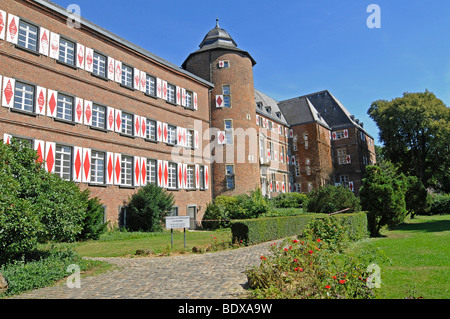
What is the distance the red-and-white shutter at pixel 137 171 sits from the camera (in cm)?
2084

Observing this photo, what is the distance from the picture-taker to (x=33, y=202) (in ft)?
26.5

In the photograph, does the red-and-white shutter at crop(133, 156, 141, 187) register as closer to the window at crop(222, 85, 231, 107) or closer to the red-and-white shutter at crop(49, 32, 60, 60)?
the red-and-white shutter at crop(49, 32, 60, 60)

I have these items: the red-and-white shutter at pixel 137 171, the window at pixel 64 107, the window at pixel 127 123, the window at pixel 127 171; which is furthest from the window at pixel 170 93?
the window at pixel 64 107

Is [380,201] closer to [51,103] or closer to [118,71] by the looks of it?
[118,71]

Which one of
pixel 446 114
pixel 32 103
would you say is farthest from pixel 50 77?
pixel 446 114

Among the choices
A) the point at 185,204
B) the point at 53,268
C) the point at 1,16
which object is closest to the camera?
the point at 53,268

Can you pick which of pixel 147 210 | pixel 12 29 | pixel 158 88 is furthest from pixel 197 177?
pixel 12 29

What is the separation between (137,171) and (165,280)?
14.7 m

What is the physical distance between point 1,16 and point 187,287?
15487 millimetres

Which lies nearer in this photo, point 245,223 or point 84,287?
point 84,287

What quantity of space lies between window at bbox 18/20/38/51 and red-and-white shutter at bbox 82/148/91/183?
220 inches

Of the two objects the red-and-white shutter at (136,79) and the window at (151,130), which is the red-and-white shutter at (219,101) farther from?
the red-and-white shutter at (136,79)

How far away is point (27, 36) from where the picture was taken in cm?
1627
